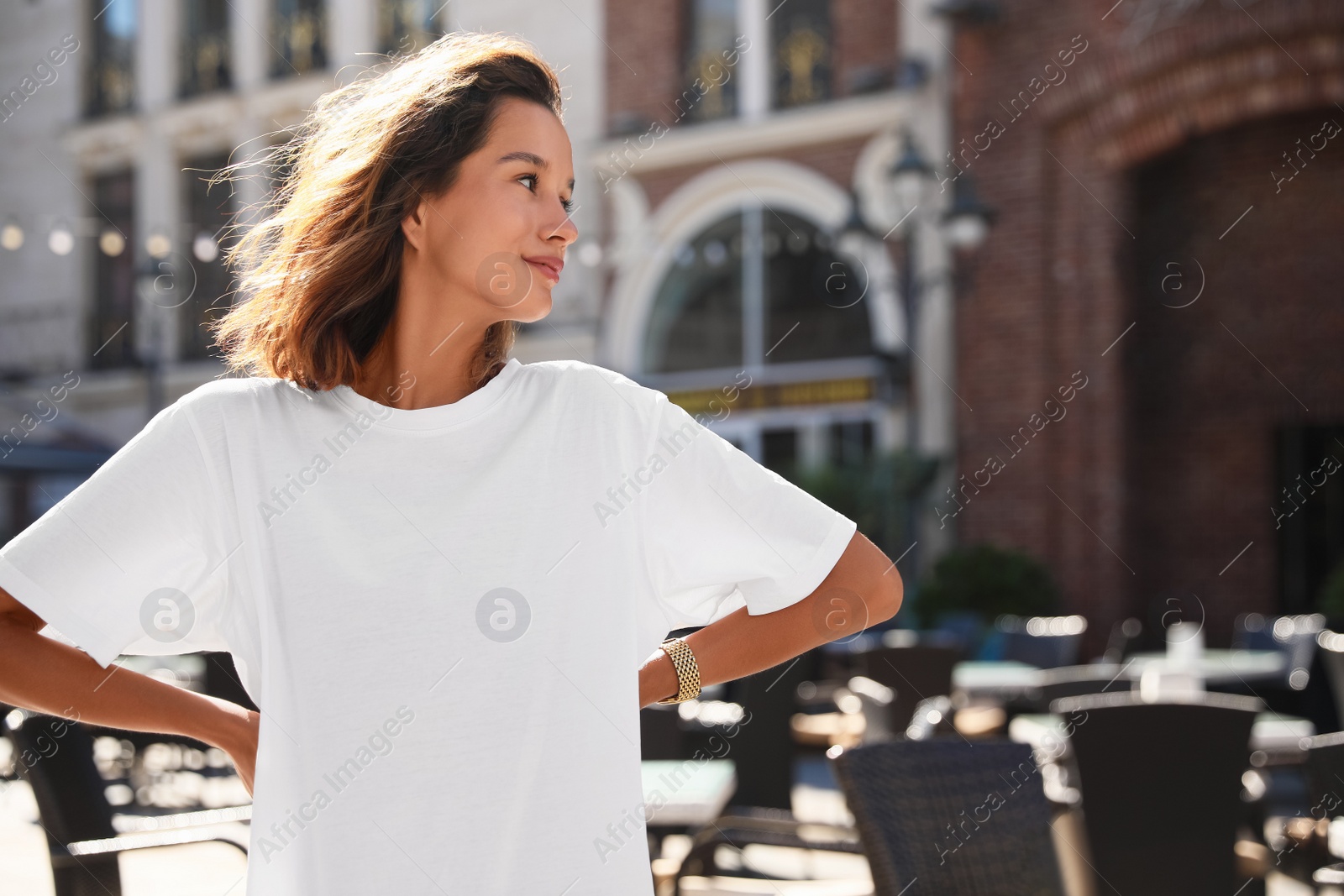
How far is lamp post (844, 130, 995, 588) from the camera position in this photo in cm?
912

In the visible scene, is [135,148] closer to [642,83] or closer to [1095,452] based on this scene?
[642,83]

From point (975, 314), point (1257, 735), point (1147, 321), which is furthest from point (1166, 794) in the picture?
point (1147, 321)

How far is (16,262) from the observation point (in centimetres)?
1905

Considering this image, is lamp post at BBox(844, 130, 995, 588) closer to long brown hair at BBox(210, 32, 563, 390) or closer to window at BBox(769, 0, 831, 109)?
window at BBox(769, 0, 831, 109)

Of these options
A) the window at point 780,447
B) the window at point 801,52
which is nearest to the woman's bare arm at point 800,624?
the window at point 780,447

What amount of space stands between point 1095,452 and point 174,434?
10.9m

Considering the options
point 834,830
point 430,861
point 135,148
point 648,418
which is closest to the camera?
point 430,861

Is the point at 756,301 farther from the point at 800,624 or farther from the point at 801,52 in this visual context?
the point at 800,624

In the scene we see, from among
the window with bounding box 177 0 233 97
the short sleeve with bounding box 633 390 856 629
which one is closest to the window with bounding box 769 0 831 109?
the window with bounding box 177 0 233 97

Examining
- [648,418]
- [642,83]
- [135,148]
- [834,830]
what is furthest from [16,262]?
[648,418]

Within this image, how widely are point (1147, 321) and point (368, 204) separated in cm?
1148

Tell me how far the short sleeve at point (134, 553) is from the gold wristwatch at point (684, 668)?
18.3 inches

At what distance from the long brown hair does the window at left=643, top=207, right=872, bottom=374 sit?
11.6 metres

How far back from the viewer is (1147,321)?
11.8 meters
